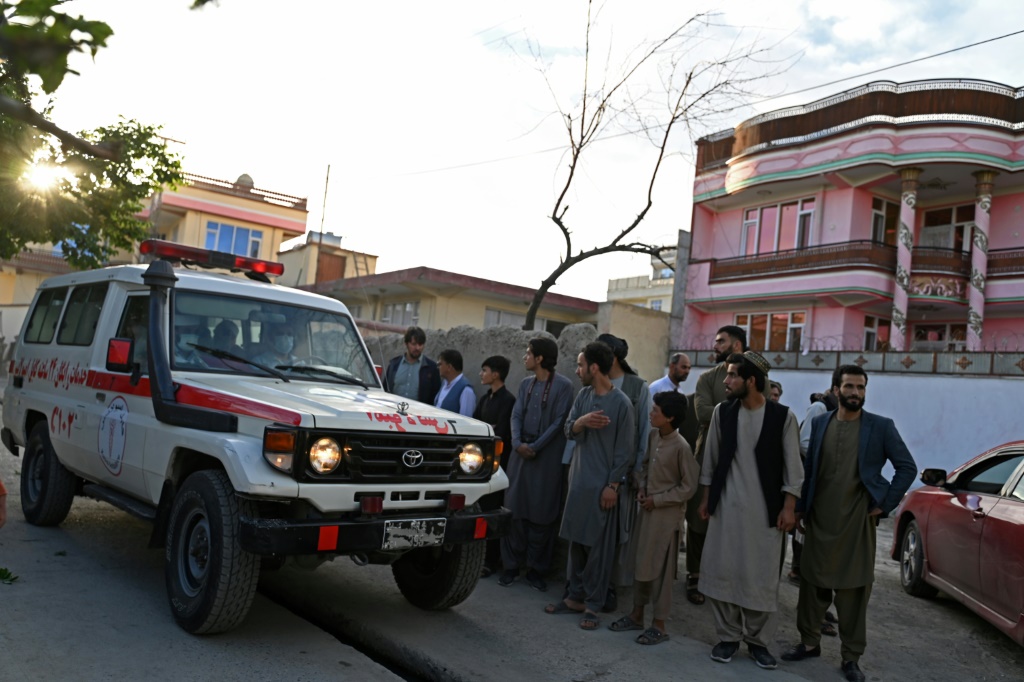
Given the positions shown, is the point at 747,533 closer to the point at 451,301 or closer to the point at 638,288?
the point at 451,301

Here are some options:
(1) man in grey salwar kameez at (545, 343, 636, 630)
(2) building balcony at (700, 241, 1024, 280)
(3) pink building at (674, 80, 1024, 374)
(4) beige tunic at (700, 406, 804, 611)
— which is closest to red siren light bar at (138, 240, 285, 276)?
(1) man in grey salwar kameez at (545, 343, 636, 630)

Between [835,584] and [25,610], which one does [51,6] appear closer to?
[25,610]

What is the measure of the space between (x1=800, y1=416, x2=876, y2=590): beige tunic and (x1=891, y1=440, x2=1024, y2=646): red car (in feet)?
3.48

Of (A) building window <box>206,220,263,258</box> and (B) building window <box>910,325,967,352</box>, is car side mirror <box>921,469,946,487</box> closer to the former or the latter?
(B) building window <box>910,325,967,352</box>

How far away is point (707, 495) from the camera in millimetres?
5469

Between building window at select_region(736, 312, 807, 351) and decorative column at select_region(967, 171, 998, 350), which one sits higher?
decorative column at select_region(967, 171, 998, 350)

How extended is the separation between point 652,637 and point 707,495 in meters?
0.94

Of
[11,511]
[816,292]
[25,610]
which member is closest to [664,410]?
[25,610]

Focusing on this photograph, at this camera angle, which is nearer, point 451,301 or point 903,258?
point 903,258

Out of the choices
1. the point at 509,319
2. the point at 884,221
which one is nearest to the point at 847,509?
the point at 884,221

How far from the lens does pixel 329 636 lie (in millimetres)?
5066

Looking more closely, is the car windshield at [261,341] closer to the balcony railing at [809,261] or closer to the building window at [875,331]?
the balcony railing at [809,261]

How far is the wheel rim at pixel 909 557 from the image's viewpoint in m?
7.36

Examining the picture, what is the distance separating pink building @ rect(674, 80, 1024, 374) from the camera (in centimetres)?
2098
